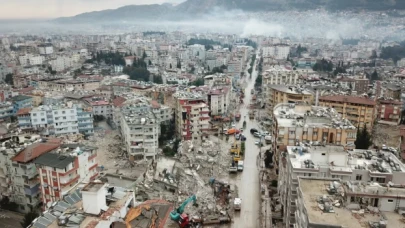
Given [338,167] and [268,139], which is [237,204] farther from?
[268,139]

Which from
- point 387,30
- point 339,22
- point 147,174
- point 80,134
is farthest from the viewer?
point 339,22

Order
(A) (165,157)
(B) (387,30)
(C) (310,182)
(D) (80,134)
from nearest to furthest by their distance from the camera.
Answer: (C) (310,182)
(A) (165,157)
(D) (80,134)
(B) (387,30)

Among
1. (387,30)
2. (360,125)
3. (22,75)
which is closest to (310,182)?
(360,125)

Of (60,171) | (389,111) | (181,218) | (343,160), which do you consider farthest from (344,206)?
(389,111)

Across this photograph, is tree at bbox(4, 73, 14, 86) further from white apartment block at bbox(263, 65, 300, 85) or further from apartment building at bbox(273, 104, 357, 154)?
apartment building at bbox(273, 104, 357, 154)

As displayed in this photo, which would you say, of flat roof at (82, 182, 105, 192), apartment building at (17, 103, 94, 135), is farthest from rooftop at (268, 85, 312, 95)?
flat roof at (82, 182, 105, 192)

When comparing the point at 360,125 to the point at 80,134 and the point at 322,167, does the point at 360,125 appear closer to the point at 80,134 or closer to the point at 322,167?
the point at 322,167

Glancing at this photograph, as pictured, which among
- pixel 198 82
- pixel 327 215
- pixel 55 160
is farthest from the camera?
pixel 198 82

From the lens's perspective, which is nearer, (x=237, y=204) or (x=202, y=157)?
(x=237, y=204)
